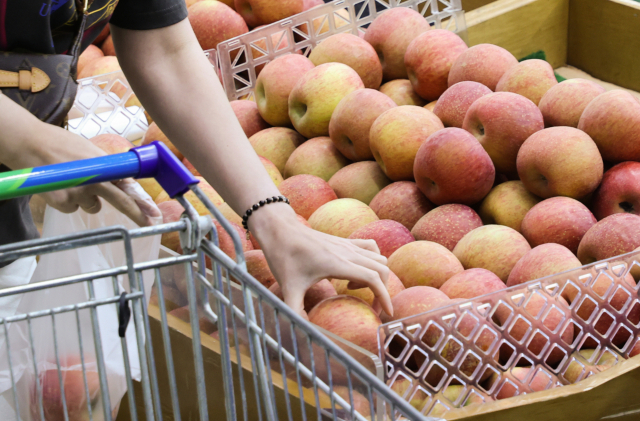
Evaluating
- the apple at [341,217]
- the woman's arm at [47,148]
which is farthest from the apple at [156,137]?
the woman's arm at [47,148]

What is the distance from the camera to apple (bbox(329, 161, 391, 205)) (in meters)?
1.36

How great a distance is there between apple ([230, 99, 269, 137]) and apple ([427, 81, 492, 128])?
0.50 metres

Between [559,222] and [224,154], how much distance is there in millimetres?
625

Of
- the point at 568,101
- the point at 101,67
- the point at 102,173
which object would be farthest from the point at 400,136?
the point at 101,67

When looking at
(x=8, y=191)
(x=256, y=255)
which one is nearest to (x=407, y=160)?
(x=256, y=255)

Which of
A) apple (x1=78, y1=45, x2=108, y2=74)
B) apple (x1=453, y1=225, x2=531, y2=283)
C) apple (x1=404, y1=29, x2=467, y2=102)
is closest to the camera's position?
apple (x1=453, y1=225, x2=531, y2=283)

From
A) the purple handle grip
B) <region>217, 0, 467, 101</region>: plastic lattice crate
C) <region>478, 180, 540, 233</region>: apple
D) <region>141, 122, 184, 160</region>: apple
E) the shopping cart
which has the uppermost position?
the purple handle grip

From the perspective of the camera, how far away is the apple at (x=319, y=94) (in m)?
1.47

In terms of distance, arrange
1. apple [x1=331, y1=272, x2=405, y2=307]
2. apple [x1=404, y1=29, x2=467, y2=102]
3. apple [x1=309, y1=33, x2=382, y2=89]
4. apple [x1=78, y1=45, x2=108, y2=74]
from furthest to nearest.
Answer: apple [x1=78, y1=45, x2=108, y2=74] → apple [x1=309, y1=33, x2=382, y2=89] → apple [x1=404, y1=29, x2=467, y2=102] → apple [x1=331, y1=272, x2=405, y2=307]

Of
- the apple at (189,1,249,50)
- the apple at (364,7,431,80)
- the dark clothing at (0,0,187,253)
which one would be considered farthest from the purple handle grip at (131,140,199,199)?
the apple at (189,1,249,50)

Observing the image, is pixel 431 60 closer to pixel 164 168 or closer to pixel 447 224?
pixel 447 224

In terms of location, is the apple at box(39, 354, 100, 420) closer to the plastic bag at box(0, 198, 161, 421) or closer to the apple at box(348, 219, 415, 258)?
the plastic bag at box(0, 198, 161, 421)

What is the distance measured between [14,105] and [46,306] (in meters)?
0.26

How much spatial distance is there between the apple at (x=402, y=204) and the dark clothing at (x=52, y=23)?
570 millimetres
